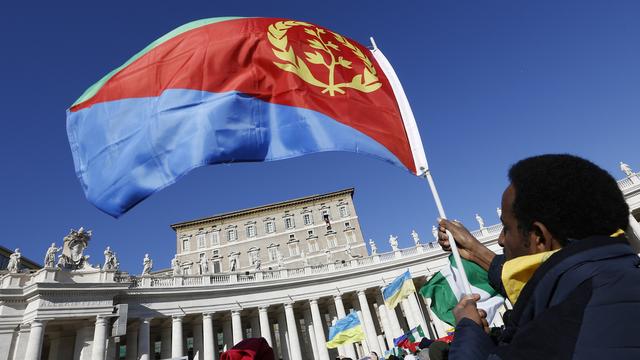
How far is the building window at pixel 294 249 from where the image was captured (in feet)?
180

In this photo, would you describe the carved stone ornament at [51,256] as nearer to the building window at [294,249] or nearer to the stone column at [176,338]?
the stone column at [176,338]

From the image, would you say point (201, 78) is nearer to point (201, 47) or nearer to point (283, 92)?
point (201, 47)

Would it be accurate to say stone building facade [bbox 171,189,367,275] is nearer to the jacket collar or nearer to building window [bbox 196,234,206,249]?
building window [bbox 196,234,206,249]

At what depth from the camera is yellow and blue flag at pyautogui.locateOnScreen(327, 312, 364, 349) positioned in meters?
21.0

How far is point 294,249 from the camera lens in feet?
181

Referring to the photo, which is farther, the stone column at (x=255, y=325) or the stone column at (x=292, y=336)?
the stone column at (x=255, y=325)

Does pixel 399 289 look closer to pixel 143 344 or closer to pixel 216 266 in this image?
pixel 143 344

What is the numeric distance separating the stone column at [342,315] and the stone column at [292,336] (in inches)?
192

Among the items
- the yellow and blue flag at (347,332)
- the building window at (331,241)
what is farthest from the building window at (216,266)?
the yellow and blue flag at (347,332)

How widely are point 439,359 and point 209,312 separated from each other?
3017 cm

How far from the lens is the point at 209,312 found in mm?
31531

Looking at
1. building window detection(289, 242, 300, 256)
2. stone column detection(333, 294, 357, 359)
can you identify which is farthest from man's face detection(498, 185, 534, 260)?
building window detection(289, 242, 300, 256)

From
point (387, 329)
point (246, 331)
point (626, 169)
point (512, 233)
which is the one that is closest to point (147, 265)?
point (246, 331)

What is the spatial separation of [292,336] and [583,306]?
35.7 m
